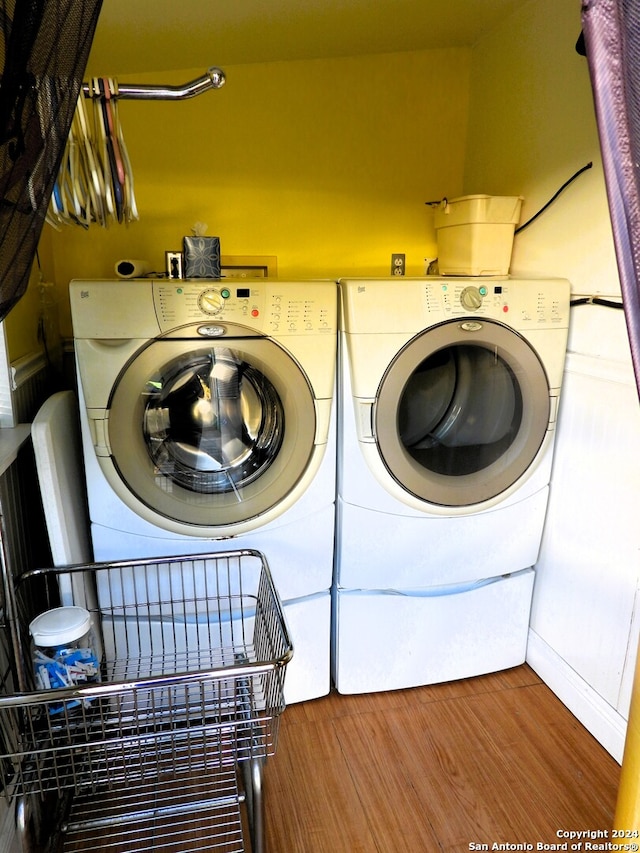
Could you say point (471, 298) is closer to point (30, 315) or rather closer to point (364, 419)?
point (364, 419)

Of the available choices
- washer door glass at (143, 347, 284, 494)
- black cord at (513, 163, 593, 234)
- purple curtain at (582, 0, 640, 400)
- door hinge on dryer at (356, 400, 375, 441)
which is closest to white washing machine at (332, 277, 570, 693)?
door hinge on dryer at (356, 400, 375, 441)

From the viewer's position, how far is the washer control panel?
1354 mm

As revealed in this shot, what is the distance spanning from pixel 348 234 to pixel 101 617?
1.56 m

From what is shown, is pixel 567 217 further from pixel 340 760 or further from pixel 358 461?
pixel 340 760

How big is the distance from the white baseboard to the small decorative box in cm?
147

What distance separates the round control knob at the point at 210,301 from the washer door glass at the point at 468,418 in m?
0.50

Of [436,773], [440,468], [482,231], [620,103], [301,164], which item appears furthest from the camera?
[301,164]

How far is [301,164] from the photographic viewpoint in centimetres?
213

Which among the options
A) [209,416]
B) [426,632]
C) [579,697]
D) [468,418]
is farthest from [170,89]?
[579,697]

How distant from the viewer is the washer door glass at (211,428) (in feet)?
4.58

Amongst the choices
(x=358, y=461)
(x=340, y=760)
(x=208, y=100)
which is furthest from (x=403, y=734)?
(x=208, y=100)

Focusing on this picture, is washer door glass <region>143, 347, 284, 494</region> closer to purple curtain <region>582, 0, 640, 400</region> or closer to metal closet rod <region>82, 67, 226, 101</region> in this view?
metal closet rod <region>82, 67, 226, 101</region>

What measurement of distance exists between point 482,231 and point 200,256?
2.95 ft

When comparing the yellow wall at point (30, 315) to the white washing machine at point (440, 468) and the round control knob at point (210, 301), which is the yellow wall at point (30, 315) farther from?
the white washing machine at point (440, 468)
